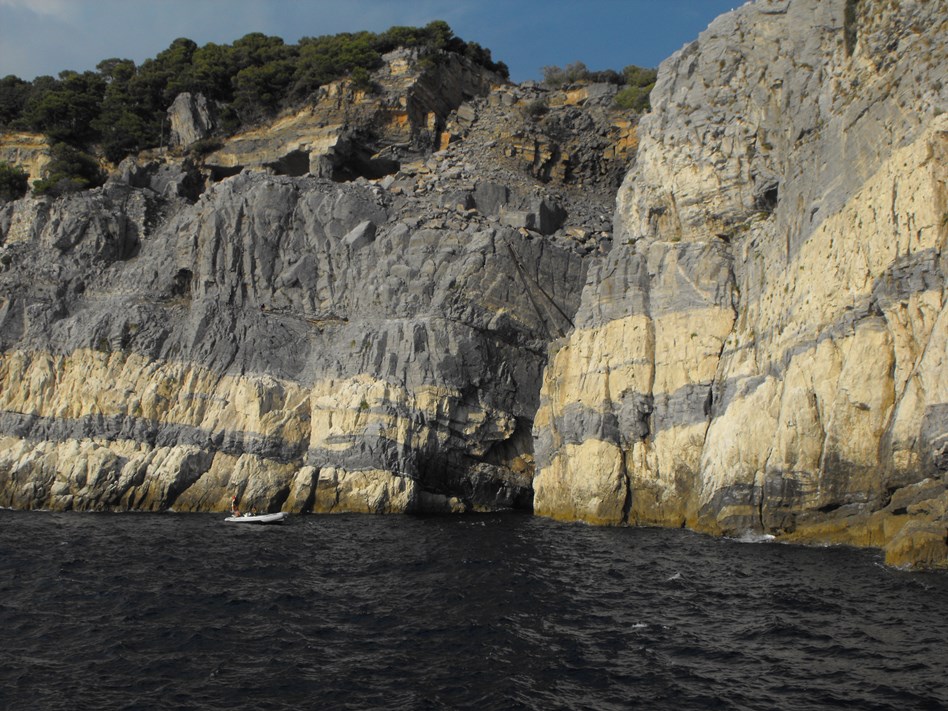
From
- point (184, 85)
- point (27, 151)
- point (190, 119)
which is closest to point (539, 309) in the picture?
point (190, 119)

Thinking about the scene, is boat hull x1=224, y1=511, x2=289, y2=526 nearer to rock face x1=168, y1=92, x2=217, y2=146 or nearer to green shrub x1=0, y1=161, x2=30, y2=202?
green shrub x1=0, y1=161, x2=30, y2=202

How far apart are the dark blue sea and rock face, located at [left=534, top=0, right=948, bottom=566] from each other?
10.4ft

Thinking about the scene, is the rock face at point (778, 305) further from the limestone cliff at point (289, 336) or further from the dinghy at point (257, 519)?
the dinghy at point (257, 519)

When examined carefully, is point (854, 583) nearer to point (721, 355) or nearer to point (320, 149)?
point (721, 355)

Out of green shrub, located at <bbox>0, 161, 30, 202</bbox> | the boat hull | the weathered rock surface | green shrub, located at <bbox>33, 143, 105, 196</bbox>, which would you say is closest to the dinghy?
the boat hull

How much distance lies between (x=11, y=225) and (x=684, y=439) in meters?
41.9

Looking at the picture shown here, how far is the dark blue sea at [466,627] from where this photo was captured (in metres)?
13.4

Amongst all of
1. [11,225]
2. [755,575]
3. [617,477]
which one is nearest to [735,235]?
[617,477]

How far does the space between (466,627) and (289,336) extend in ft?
91.8

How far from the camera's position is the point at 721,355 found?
106 feet

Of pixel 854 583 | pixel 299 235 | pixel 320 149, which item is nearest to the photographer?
pixel 854 583

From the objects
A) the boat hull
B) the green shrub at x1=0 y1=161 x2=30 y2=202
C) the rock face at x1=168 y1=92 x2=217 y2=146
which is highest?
the rock face at x1=168 y1=92 x2=217 y2=146

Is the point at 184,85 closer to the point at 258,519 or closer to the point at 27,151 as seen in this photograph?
the point at 27,151

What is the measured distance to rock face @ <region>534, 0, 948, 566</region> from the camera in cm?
2297
